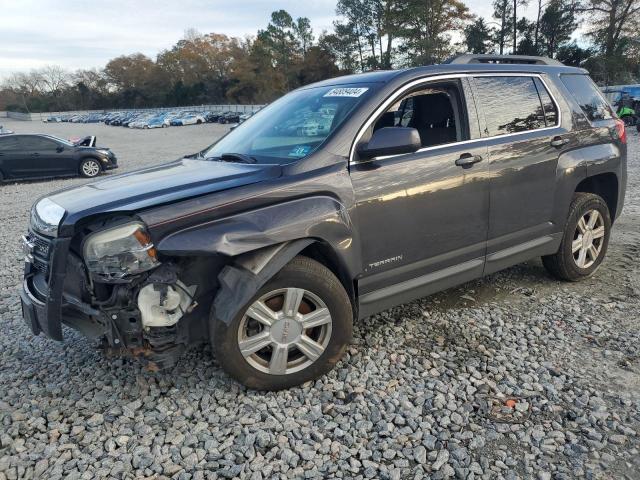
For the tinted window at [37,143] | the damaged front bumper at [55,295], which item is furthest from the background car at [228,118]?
the damaged front bumper at [55,295]

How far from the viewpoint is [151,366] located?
2.73 metres

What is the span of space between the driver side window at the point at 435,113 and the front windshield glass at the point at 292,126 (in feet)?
1.22

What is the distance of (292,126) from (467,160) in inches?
51.1

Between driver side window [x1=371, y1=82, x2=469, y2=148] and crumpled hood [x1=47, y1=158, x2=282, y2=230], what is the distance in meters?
1.14

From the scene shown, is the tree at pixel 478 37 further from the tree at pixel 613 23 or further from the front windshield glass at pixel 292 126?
the front windshield glass at pixel 292 126

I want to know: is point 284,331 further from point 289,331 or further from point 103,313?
point 103,313

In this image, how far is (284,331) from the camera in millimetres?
2904

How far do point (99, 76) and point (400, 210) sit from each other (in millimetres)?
119500

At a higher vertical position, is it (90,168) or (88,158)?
(88,158)

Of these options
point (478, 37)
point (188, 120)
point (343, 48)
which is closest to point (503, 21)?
point (478, 37)

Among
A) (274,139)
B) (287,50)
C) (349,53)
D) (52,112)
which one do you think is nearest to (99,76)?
(52,112)

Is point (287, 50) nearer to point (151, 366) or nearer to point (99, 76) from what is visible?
point (99, 76)

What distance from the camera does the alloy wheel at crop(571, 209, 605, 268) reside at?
175 inches

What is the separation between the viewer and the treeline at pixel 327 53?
144 feet
